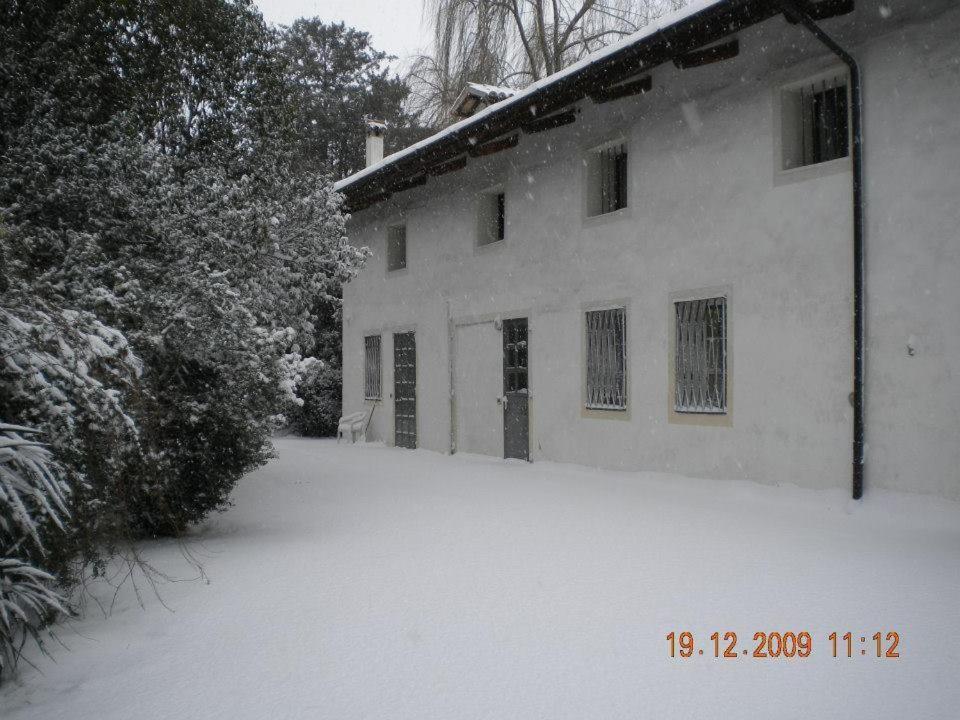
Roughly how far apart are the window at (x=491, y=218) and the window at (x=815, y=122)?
523 centimetres

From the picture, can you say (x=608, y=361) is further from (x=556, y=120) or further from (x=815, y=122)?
(x=815, y=122)

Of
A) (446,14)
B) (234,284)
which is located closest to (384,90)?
(446,14)

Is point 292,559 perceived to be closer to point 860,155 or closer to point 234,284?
point 234,284

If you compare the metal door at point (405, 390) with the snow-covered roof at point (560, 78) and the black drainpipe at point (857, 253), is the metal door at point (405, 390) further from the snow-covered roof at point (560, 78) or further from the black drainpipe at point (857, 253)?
the black drainpipe at point (857, 253)

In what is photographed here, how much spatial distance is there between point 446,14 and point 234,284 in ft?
41.7

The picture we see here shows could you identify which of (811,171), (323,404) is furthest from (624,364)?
(323,404)

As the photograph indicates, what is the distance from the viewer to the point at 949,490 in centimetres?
648

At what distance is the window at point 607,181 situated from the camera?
10.1 meters

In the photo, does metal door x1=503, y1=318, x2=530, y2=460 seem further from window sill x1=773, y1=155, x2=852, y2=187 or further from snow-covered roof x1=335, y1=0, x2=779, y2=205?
window sill x1=773, y1=155, x2=852, y2=187

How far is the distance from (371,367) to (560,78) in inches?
311

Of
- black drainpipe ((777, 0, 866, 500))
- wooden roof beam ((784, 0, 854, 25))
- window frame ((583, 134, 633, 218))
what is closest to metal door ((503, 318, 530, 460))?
window frame ((583, 134, 633, 218))

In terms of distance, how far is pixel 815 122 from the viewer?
7.85 metres
